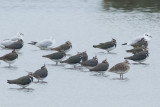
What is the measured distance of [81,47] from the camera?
32406mm

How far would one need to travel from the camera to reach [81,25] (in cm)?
4212

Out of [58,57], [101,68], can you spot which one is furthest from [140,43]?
[101,68]

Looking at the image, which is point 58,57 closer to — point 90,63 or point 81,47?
point 90,63

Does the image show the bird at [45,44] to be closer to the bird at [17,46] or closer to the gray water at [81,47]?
the gray water at [81,47]

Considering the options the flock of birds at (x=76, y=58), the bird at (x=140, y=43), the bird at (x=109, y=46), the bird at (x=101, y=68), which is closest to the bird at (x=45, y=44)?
the flock of birds at (x=76, y=58)

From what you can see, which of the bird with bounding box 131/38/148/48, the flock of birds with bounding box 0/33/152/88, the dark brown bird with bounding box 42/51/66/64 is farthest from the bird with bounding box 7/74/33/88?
the bird with bounding box 131/38/148/48

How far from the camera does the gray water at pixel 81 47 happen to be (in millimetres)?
21078

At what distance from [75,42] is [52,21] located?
36.5 ft

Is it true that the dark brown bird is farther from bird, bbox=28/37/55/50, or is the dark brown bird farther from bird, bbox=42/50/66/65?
bird, bbox=28/37/55/50

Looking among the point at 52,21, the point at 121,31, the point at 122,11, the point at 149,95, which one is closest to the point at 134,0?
the point at 122,11

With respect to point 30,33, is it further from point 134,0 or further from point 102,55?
point 134,0

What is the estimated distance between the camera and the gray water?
2108 centimetres

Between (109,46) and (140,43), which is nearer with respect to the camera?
(109,46)

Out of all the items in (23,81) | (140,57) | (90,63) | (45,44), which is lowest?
(23,81)
